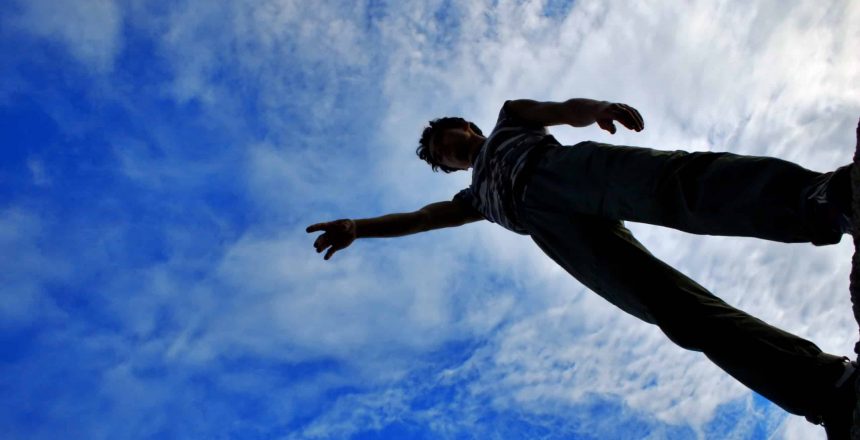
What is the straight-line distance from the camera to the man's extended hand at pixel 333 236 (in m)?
5.12

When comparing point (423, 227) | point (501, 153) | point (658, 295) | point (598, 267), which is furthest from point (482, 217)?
point (658, 295)

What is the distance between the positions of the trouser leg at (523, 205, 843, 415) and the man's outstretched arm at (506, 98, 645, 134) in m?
0.67

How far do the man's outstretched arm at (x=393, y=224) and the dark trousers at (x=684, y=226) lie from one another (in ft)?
4.27

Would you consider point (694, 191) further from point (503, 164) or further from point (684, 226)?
point (503, 164)

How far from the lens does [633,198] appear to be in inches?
137

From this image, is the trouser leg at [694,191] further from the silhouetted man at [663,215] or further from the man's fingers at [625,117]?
the man's fingers at [625,117]

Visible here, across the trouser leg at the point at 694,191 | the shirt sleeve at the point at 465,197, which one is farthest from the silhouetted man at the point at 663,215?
the shirt sleeve at the point at 465,197

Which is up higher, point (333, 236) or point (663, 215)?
point (333, 236)

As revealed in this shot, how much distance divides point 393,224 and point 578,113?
6.38 feet

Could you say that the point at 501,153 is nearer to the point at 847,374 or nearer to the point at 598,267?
the point at 598,267

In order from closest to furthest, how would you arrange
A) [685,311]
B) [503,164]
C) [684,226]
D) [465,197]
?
[684,226] → [685,311] → [503,164] → [465,197]

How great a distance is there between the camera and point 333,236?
5168mm

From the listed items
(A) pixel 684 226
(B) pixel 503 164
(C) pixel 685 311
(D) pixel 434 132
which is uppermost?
(D) pixel 434 132

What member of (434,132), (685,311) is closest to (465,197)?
(434,132)
